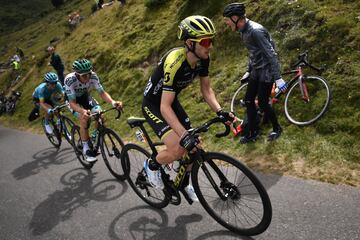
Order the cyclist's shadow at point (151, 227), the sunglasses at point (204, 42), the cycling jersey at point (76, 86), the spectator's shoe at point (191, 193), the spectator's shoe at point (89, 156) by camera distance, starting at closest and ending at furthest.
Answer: the sunglasses at point (204, 42) → the cyclist's shadow at point (151, 227) → the spectator's shoe at point (191, 193) → the cycling jersey at point (76, 86) → the spectator's shoe at point (89, 156)

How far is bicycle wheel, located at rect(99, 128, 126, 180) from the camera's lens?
7.82 m

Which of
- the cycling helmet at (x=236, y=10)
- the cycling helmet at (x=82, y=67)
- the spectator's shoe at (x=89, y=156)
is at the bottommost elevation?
the spectator's shoe at (x=89, y=156)

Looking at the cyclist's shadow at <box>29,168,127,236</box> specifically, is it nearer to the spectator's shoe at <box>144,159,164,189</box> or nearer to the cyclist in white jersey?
the cyclist in white jersey

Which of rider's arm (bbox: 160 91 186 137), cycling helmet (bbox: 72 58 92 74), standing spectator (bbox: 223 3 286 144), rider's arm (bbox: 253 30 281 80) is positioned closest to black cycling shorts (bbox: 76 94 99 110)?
cycling helmet (bbox: 72 58 92 74)

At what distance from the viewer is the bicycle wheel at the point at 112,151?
7.82 metres

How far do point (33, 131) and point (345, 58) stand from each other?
15.7 m

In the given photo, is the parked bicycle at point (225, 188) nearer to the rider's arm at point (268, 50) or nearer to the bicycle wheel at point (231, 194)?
the bicycle wheel at point (231, 194)

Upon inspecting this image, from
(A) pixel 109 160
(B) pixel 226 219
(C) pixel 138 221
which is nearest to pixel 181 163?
(B) pixel 226 219

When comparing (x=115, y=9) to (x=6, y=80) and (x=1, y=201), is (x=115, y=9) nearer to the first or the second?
(x=6, y=80)

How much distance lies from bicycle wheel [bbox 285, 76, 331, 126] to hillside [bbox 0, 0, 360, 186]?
21 centimetres

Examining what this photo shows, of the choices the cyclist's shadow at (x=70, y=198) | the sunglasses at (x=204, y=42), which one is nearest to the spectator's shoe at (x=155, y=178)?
the cyclist's shadow at (x=70, y=198)

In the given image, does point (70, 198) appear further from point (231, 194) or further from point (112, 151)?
point (231, 194)

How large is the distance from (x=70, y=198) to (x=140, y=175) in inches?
91.6

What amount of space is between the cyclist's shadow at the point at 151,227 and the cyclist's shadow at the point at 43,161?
5.18m
